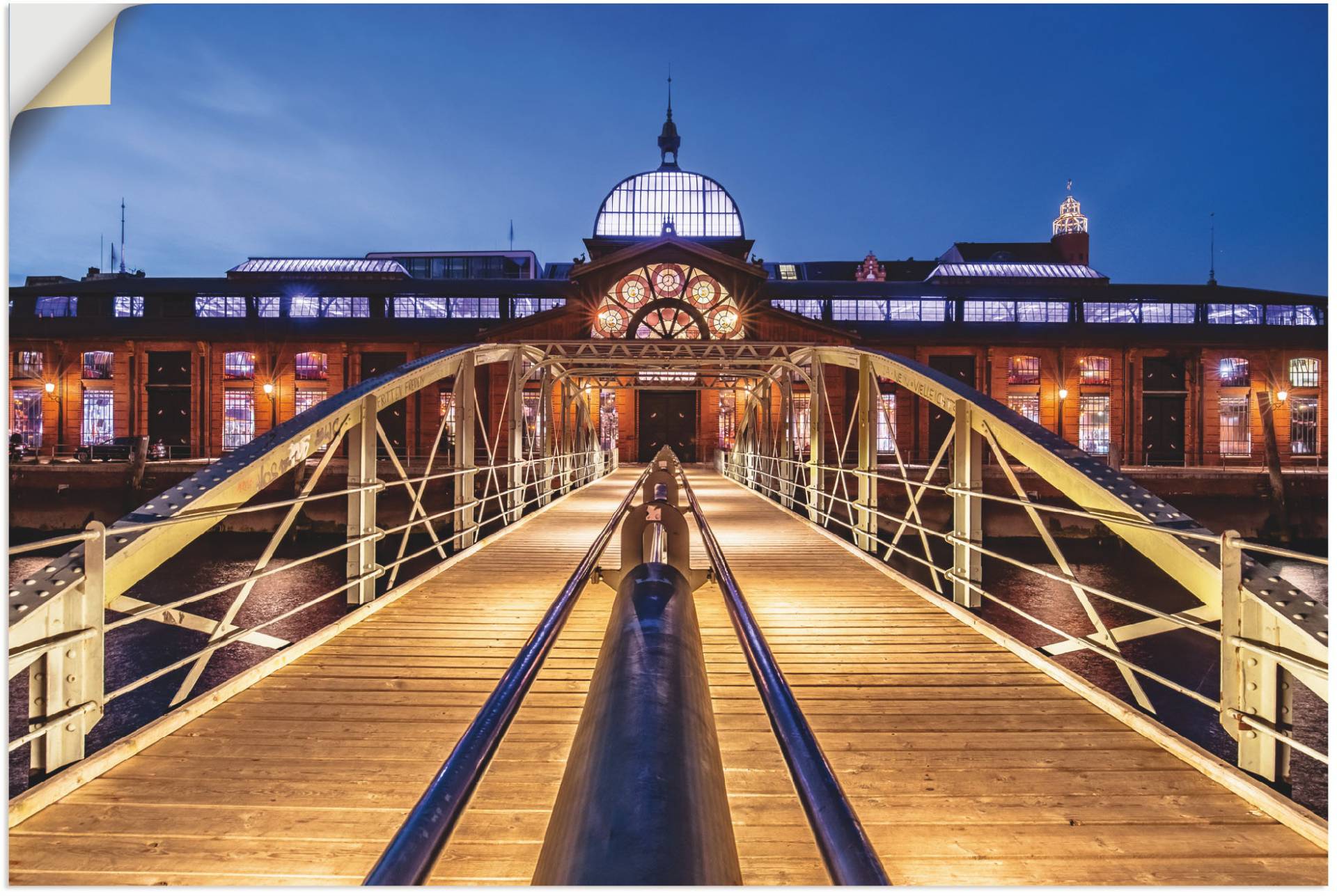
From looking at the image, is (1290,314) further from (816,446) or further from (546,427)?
(546,427)

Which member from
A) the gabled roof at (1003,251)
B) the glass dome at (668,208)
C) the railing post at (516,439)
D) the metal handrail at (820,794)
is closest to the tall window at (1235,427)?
the gabled roof at (1003,251)

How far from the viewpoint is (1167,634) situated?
13281 millimetres

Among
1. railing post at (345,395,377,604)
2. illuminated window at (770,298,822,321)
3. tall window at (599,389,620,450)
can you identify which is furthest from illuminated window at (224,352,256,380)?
railing post at (345,395,377,604)

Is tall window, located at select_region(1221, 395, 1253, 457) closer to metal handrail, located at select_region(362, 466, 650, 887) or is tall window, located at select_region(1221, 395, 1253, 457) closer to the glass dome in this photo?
the glass dome

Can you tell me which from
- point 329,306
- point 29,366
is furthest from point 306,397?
point 29,366

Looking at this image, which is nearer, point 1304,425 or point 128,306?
point 1304,425

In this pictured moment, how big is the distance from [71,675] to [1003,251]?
53852 mm

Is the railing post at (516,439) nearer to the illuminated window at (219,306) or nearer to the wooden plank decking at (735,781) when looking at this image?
the wooden plank decking at (735,781)

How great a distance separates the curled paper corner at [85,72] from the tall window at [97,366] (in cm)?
3426

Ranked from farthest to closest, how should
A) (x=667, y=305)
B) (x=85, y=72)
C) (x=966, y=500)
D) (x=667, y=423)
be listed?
(x=667, y=423)
(x=667, y=305)
(x=966, y=500)
(x=85, y=72)

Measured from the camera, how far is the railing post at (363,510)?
19.1 ft

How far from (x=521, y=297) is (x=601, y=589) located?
Result: 1101 inches

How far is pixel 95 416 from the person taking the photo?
1180 inches

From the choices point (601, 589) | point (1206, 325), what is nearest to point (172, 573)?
point (601, 589)
